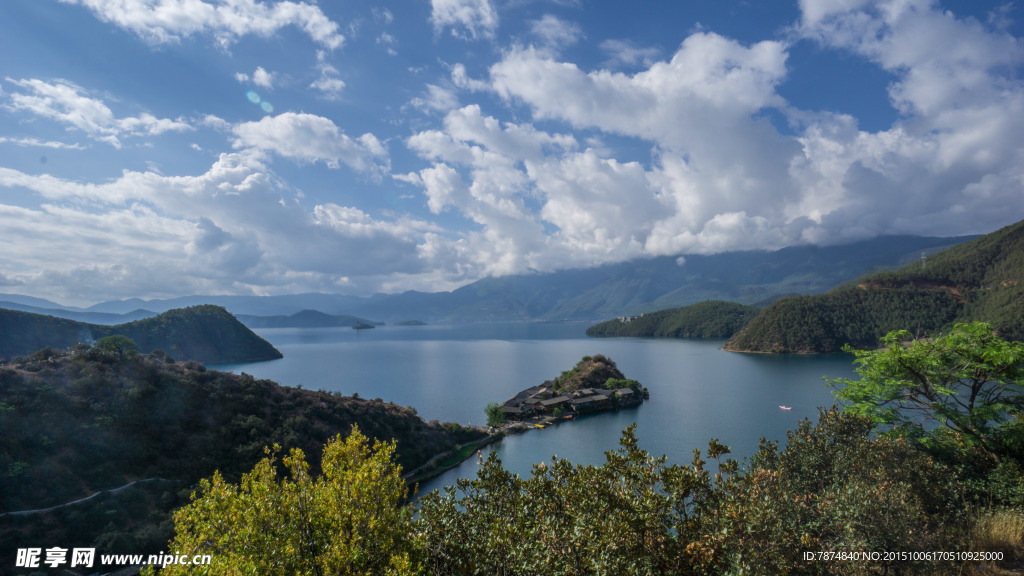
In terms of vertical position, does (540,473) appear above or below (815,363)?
above

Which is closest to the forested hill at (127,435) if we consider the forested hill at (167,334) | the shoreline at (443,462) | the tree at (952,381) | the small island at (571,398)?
the shoreline at (443,462)

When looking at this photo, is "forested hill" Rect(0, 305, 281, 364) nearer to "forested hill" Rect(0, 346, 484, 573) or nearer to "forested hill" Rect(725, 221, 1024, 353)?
"forested hill" Rect(0, 346, 484, 573)

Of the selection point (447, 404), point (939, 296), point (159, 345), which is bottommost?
point (447, 404)

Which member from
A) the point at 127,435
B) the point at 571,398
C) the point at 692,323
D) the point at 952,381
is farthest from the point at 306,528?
the point at 692,323

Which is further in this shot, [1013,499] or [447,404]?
[447,404]

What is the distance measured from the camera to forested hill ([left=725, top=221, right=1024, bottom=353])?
96.0 metres

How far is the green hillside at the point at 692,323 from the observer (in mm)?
150625

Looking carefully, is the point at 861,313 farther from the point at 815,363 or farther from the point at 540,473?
the point at 540,473

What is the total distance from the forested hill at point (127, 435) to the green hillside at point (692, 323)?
14444 cm

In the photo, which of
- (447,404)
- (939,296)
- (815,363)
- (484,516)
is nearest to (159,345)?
(447,404)

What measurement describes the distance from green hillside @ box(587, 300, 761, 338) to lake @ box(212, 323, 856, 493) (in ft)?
123

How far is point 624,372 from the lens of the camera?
252 ft

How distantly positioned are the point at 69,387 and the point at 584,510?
105 ft

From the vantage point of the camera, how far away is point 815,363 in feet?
269
